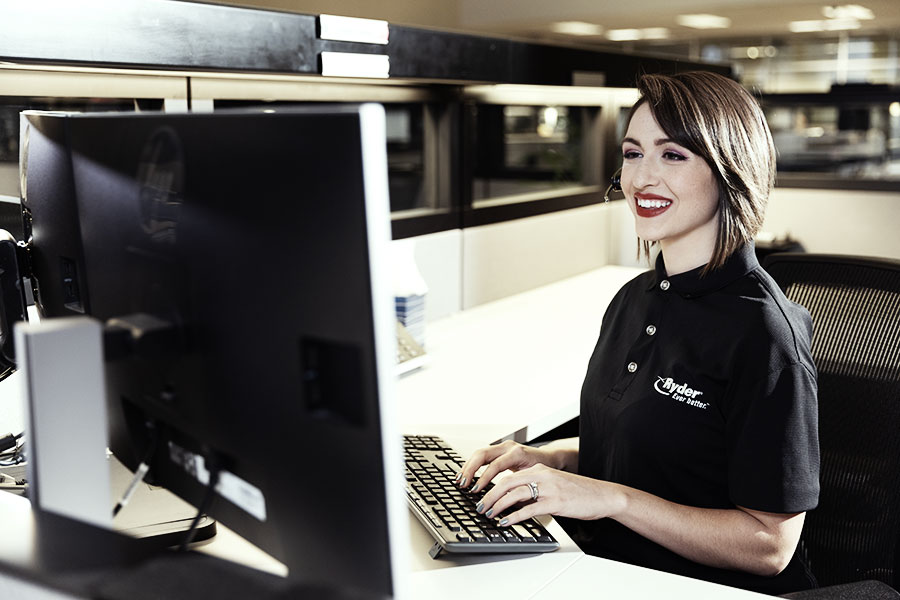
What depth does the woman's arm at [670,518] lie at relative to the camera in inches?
→ 41.5

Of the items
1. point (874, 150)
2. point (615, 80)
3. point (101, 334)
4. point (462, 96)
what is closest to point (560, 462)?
point (101, 334)

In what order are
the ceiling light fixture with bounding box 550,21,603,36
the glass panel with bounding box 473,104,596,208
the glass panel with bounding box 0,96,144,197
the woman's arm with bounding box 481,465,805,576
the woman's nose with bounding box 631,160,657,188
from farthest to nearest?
the ceiling light fixture with bounding box 550,21,603,36, the glass panel with bounding box 473,104,596,208, the glass panel with bounding box 0,96,144,197, the woman's nose with bounding box 631,160,657,188, the woman's arm with bounding box 481,465,805,576

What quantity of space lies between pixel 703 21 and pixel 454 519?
3872 millimetres

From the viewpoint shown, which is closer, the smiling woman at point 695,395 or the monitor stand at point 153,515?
the monitor stand at point 153,515

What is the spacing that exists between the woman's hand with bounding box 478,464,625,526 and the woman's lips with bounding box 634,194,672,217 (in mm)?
407

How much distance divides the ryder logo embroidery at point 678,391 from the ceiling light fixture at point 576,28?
137 inches

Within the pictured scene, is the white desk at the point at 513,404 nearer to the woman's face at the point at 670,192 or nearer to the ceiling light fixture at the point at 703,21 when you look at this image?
the woman's face at the point at 670,192

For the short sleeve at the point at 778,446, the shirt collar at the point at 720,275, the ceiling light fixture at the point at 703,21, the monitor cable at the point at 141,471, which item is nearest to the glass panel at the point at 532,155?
the ceiling light fixture at the point at 703,21

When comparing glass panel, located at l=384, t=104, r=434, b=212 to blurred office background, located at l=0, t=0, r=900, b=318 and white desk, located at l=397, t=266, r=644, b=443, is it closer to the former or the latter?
blurred office background, located at l=0, t=0, r=900, b=318

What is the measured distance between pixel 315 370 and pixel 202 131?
0.19 m

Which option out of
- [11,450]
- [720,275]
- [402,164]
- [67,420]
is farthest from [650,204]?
[402,164]

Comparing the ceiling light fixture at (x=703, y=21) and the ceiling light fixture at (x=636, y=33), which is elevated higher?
the ceiling light fixture at (x=636, y=33)

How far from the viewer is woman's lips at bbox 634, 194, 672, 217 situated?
4.14 ft

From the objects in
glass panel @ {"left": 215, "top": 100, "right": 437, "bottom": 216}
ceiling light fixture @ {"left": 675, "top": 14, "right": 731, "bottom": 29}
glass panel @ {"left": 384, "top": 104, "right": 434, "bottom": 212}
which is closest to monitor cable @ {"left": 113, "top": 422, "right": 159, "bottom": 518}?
glass panel @ {"left": 215, "top": 100, "right": 437, "bottom": 216}
